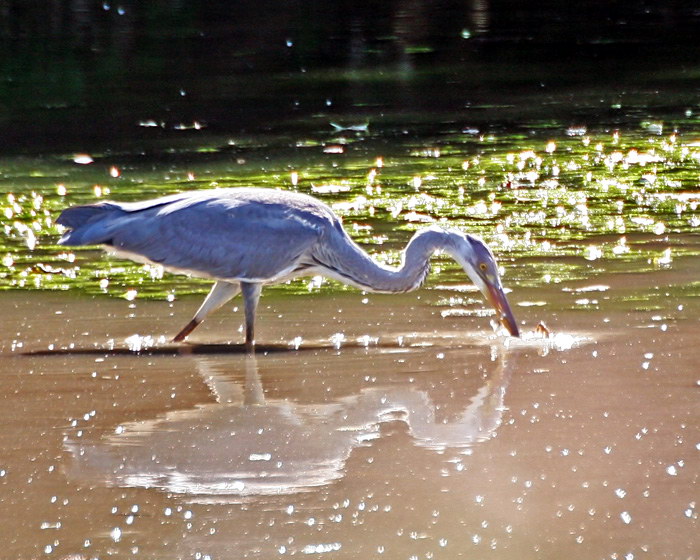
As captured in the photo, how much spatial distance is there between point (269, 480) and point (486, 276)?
9.42 feet

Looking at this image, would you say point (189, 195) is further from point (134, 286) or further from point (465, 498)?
point (465, 498)

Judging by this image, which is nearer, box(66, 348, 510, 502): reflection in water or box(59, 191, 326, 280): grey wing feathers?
box(66, 348, 510, 502): reflection in water

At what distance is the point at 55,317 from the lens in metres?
8.97

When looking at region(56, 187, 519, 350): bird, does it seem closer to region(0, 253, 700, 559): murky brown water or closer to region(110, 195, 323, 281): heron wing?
region(110, 195, 323, 281): heron wing

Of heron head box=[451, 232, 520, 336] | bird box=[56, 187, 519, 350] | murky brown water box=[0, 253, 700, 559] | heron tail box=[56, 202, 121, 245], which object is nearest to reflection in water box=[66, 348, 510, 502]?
murky brown water box=[0, 253, 700, 559]

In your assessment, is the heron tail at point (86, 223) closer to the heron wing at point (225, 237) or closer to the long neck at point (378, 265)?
the heron wing at point (225, 237)

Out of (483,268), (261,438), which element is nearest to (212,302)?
(483,268)

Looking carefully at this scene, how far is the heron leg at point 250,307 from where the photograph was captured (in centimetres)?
816

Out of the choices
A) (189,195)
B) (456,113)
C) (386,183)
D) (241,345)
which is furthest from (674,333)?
(456,113)

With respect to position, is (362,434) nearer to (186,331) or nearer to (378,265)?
(186,331)

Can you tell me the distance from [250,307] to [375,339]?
26.5 inches

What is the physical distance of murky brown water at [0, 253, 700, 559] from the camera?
5293mm

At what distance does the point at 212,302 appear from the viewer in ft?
28.0

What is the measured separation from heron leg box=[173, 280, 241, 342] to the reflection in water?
0.95m
